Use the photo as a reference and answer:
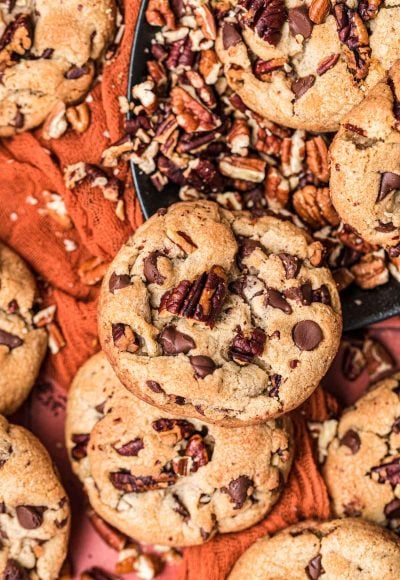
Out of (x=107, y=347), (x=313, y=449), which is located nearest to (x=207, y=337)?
(x=107, y=347)

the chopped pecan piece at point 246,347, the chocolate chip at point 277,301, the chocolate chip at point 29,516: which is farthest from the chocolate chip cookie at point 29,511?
the chocolate chip at point 277,301

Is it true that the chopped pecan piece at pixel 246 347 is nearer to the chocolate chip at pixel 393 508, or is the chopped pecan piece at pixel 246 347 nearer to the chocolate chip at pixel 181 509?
the chocolate chip at pixel 181 509

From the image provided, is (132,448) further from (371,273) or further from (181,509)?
(371,273)

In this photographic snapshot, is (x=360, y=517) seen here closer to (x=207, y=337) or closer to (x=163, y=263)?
(x=207, y=337)

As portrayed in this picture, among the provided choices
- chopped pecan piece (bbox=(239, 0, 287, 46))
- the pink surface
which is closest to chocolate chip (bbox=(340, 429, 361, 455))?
the pink surface

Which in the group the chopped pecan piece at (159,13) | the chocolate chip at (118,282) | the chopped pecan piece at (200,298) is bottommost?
the chopped pecan piece at (200,298)
